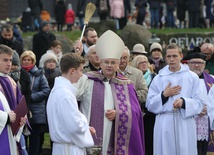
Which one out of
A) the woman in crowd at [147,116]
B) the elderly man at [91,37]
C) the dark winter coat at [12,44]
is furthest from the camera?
the dark winter coat at [12,44]

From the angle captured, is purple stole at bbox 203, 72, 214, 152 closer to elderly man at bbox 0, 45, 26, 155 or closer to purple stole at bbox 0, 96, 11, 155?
elderly man at bbox 0, 45, 26, 155

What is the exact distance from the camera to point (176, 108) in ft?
41.0

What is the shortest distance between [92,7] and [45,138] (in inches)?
181

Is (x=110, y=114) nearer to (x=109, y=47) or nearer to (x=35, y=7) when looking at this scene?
(x=109, y=47)

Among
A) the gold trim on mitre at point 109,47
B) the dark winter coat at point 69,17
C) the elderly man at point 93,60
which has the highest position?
the dark winter coat at point 69,17

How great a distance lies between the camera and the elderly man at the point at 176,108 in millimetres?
12516

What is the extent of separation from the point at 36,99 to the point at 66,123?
425 cm

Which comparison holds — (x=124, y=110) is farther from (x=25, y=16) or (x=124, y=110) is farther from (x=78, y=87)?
(x=25, y=16)

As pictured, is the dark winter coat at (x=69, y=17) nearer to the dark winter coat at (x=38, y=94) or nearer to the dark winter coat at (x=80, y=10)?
the dark winter coat at (x=80, y=10)

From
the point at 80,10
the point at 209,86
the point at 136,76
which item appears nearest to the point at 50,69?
the point at 136,76

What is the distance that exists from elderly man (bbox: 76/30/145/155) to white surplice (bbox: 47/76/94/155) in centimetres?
100

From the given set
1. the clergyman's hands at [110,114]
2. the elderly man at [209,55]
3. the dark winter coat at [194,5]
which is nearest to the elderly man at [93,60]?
the clergyman's hands at [110,114]

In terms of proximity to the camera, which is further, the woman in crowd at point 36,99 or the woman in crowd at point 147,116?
the woman in crowd at point 36,99

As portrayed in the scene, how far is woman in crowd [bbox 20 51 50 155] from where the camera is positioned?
1418cm
